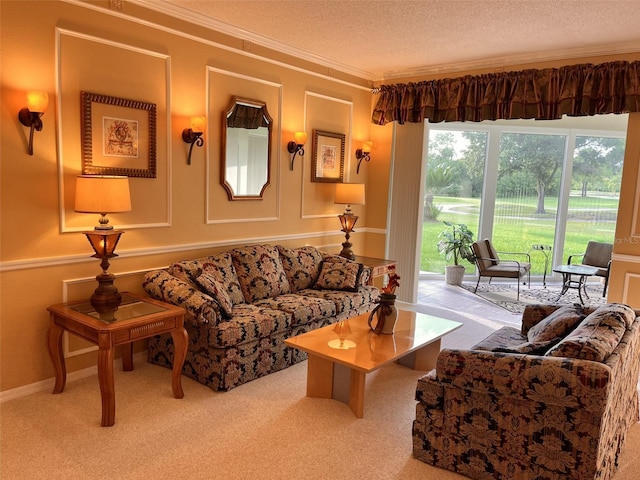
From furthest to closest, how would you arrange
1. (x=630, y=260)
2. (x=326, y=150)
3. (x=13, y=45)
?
1. (x=326, y=150)
2. (x=630, y=260)
3. (x=13, y=45)

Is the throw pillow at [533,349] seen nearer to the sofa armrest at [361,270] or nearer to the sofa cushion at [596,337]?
the sofa cushion at [596,337]

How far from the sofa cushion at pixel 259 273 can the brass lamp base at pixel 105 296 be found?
43.5 inches

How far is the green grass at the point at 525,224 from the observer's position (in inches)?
301

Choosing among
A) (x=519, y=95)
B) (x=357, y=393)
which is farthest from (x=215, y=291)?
(x=519, y=95)

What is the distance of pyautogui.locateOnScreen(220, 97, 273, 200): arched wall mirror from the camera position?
427 cm

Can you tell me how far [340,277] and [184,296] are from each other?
1710 millimetres

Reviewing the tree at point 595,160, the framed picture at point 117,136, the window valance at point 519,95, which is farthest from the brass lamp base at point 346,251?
the tree at point 595,160

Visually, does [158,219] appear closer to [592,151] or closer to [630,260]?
[630,260]

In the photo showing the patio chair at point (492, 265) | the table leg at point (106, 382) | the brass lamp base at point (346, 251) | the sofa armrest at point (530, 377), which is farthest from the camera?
the patio chair at point (492, 265)

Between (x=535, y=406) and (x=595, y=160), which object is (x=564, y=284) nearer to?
(x=595, y=160)

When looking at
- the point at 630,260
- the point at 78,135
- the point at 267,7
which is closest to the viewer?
the point at 78,135

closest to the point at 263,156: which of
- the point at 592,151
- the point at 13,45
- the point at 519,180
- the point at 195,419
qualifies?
the point at 13,45

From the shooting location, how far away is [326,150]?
17.7 ft

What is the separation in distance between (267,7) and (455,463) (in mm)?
3352
